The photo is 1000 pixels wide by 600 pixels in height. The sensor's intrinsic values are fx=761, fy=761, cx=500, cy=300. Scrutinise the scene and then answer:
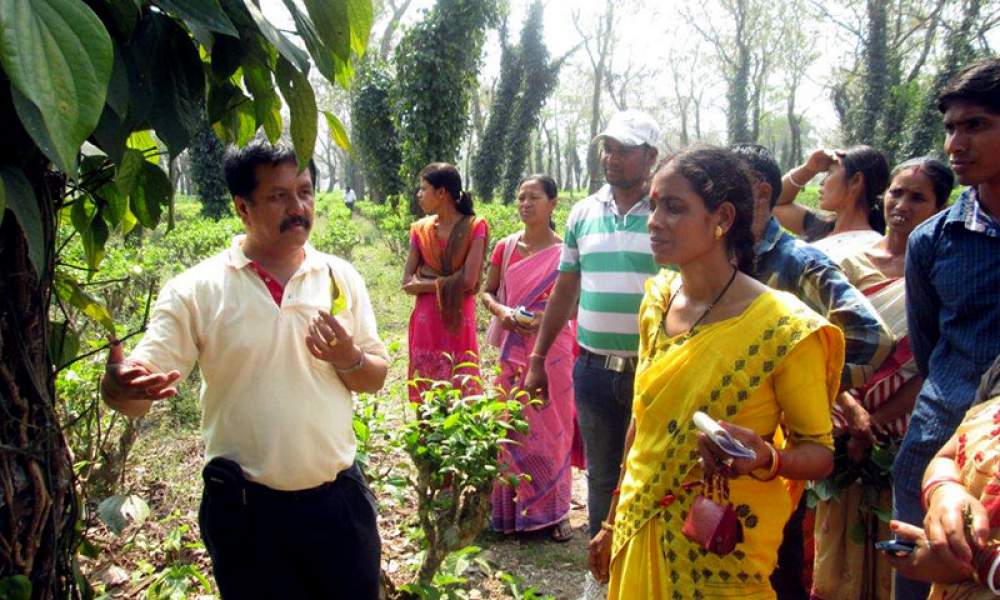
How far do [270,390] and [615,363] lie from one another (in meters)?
1.45

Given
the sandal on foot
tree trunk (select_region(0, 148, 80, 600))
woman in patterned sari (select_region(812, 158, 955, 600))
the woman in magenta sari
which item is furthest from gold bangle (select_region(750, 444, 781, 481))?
the sandal on foot

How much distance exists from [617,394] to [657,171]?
1123mm

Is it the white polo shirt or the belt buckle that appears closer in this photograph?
Result: the white polo shirt

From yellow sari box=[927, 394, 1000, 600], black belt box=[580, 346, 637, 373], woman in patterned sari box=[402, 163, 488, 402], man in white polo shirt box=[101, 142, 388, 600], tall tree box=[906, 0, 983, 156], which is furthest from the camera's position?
tall tree box=[906, 0, 983, 156]

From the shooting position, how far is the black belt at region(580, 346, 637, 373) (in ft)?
9.15

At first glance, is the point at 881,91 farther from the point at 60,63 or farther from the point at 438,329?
the point at 60,63

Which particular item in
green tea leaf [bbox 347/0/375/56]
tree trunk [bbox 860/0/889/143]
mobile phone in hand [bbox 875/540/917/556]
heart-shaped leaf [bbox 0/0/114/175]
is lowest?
Answer: mobile phone in hand [bbox 875/540/917/556]

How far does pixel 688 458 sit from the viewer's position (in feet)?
5.57

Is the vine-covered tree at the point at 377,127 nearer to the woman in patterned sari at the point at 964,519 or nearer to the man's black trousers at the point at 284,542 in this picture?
the man's black trousers at the point at 284,542

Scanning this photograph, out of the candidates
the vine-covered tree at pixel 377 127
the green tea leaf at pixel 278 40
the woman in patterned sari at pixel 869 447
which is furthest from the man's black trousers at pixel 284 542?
the vine-covered tree at pixel 377 127

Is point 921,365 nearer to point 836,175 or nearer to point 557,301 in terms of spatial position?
point 836,175

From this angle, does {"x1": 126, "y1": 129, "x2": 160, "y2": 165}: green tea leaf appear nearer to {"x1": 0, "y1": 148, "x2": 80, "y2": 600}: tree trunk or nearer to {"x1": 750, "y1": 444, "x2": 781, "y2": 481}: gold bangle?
{"x1": 0, "y1": 148, "x2": 80, "y2": 600}: tree trunk

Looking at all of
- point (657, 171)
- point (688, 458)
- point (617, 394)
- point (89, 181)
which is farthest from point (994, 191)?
point (89, 181)

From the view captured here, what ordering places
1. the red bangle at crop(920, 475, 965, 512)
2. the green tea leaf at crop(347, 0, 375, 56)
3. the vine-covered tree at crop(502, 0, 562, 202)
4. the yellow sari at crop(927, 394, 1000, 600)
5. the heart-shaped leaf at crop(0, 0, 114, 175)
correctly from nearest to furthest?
the heart-shaped leaf at crop(0, 0, 114, 175), the green tea leaf at crop(347, 0, 375, 56), the yellow sari at crop(927, 394, 1000, 600), the red bangle at crop(920, 475, 965, 512), the vine-covered tree at crop(502, 0, 562, 202)
